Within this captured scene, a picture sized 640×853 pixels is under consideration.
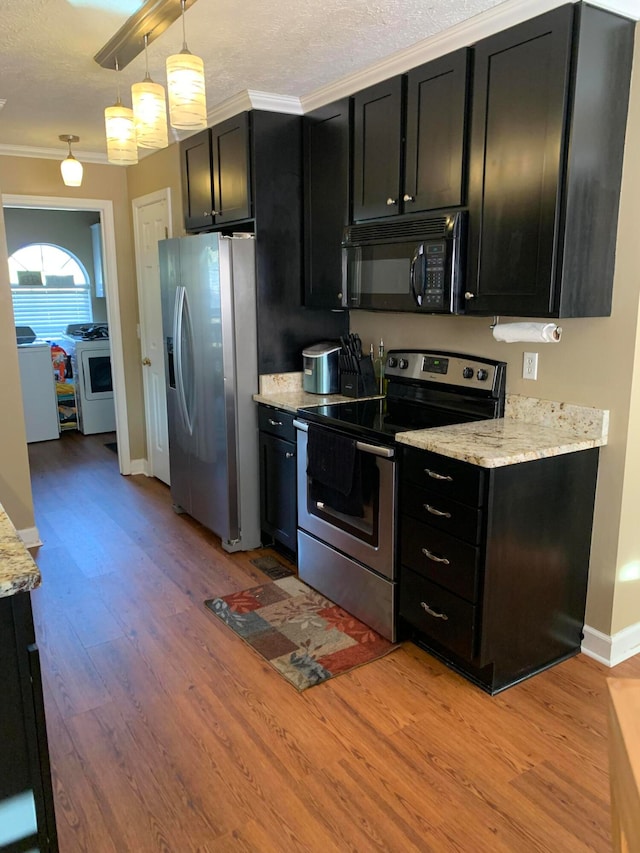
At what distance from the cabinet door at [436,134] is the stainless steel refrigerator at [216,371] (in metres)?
1.05

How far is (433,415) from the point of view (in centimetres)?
296

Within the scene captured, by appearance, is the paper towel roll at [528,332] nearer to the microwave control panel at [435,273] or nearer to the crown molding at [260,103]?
the microwave control panel at [435,273]

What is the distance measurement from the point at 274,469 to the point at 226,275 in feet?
3.46

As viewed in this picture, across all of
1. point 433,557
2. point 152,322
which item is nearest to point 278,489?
point 433,557

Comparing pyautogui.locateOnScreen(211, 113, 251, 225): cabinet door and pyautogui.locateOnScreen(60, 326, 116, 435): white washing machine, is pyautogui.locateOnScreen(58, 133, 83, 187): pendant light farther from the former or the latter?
pyautogui.locateOnScreen(60, 326, 116, 435): white washing machine

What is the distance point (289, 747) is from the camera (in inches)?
83.7

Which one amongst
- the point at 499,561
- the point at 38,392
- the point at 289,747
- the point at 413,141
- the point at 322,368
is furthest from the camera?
the point at 38,392

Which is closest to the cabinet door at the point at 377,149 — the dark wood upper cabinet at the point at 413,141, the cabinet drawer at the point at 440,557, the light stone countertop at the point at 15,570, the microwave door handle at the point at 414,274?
the dark wood upper cabinet at the point at 413,141

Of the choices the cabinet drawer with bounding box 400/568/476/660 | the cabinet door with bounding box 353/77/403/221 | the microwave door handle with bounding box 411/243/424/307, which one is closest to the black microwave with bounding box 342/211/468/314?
the microwave door handle with bounding box 411/243/424/307

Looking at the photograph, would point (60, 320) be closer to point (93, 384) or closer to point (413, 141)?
point (93, 384)

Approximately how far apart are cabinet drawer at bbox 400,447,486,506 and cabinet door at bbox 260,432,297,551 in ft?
3.05

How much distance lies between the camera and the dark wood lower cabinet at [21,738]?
1.25m

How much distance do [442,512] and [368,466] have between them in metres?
0.42

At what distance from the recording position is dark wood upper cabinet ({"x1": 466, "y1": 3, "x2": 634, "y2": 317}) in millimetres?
2117
